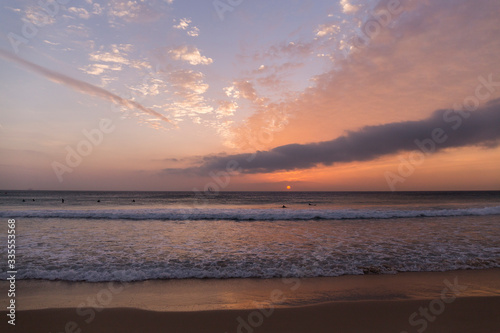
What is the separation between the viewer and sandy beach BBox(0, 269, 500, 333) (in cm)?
514

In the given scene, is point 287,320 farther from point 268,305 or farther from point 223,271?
point 223,271

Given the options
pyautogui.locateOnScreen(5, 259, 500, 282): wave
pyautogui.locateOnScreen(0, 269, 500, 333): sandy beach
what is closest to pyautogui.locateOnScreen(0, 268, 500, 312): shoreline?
pyautogui.locateOnScreen(0, 269, 500, 333): sandy beach


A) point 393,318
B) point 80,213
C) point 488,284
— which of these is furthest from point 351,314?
point 80,213

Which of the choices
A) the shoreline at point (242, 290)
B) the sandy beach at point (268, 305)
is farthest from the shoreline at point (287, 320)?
the shoreline at point (242, 290)

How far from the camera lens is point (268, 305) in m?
6.00

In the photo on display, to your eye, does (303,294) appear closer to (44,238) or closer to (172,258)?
(172,258)

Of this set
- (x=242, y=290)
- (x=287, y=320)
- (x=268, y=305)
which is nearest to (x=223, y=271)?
(x=242, y=290)

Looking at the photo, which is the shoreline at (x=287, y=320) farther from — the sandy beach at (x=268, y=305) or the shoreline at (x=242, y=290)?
the shoreline at (x=242, y=290)

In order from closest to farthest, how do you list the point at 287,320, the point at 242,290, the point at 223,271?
the point at 287,320 < the point at 242,290 < the point at 223,271

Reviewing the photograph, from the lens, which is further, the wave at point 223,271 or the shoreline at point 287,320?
the wave at point 223,271

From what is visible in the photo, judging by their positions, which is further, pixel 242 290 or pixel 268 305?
pixel 242 290

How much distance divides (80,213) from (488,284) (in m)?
31.9

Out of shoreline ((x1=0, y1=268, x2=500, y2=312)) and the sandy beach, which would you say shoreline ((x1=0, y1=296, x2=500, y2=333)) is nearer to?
the sandy beach

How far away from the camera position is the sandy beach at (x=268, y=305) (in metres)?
5.14
